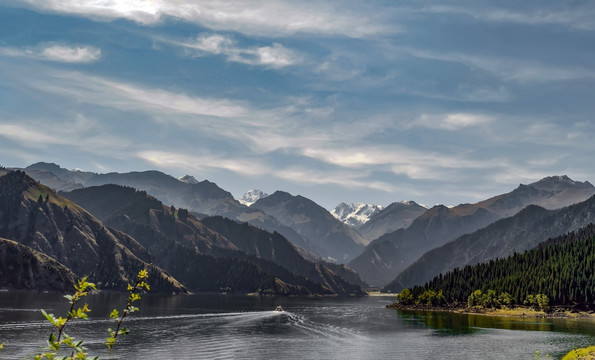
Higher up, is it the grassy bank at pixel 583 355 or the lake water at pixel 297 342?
the grassy bank at pixel 583 355

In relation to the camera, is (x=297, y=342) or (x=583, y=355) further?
(x=297, y=342)

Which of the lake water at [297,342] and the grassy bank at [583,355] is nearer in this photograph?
the grassy bank at [583,355]

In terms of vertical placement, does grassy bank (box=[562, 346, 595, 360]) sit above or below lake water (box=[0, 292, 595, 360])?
above

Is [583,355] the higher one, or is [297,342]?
[583,355]

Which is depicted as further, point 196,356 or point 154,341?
point 154,341

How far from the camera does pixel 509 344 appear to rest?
506 ft

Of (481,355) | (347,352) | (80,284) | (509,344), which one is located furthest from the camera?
(509,344)

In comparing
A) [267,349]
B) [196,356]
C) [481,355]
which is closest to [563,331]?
[481,355]

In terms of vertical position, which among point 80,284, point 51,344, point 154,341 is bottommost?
point 154,341

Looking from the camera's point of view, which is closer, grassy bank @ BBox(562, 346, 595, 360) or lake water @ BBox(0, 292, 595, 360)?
grassy bank @ BBox(562, 346, 595, 360)

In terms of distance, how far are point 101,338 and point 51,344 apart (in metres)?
154

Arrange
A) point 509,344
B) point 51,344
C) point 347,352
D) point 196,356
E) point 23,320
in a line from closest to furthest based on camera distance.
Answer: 1. point 51,344
2. point 196,356
3. point 347,352
4. point 509,344
5. point 23,320

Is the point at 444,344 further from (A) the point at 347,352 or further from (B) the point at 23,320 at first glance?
(B) the point at 23,320

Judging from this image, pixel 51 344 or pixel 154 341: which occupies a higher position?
pixel 51 344
